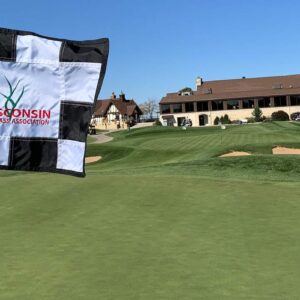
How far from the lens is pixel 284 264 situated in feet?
18.5

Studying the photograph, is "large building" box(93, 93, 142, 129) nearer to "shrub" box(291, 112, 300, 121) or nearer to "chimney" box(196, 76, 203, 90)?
"chimney" box(196, 76, 203, 90)

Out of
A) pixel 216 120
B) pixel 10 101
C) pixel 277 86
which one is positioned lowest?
pixel 216 120

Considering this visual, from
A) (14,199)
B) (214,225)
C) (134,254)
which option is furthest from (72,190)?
(134,254)

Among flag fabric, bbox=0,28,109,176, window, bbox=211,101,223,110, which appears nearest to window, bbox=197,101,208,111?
window, bbox=211,101,223,110

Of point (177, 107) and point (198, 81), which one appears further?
point (198, 81)

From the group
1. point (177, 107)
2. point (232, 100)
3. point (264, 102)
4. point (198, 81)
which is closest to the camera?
point (264, 102)

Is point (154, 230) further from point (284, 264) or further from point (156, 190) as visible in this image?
point (156, 190)

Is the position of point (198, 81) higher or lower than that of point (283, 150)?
higher

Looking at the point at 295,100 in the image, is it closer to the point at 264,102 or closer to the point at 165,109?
the point at 264,102

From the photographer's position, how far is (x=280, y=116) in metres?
88.0

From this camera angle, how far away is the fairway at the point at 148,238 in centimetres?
489

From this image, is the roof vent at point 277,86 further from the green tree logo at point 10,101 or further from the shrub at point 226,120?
the green tree logo at point 10,101

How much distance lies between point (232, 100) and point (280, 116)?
10973mm

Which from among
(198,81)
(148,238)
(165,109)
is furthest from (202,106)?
(148,238)
